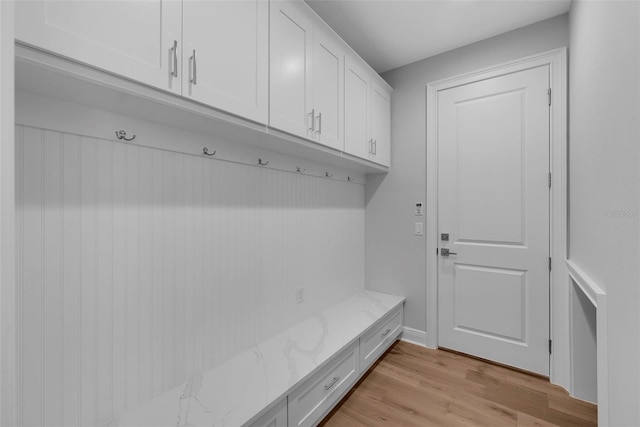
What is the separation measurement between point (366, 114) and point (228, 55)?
137 cm

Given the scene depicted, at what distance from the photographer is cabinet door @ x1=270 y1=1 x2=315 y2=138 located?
1465mm

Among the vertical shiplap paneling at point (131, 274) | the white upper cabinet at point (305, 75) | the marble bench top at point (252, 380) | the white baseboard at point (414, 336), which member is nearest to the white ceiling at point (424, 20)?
the white upper cabinet at point (305, 75)

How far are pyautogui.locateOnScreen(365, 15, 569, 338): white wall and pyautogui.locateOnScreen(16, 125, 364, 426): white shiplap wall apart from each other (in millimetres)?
1245

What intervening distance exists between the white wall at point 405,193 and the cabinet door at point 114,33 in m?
2.14

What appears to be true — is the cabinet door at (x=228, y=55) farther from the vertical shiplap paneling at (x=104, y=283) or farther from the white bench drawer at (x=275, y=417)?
the white bench drawer at (x=275, y=417)

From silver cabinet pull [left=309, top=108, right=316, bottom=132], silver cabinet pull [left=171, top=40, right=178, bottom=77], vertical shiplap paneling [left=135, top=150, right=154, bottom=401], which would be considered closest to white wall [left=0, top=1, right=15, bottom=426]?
silver cabinet pull [left=171, top=40, right=178, bottom=77]

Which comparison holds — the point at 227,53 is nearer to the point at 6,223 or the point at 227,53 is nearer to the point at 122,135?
the point at 122,135

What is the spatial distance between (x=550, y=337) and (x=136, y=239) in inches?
109

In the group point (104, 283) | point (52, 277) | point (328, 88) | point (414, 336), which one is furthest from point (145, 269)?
point (414, 336)

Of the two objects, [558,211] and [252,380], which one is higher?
[558,211]

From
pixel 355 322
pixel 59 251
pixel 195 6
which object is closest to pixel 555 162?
pixel 355 322

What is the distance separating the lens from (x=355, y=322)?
83.9 inches

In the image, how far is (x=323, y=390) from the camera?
5.42 ft

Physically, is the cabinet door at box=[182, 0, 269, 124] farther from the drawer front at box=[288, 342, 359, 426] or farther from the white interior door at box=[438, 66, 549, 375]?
the white interior door at box=[438, 66, 549, 375]
